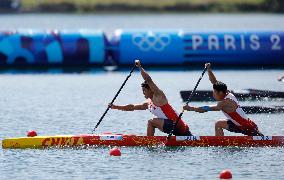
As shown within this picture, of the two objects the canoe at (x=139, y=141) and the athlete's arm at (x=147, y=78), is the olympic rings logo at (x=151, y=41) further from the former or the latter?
the canoe at (x=139, y=141)

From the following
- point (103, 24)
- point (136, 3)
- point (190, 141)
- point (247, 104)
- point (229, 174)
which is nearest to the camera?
point (229, 174)

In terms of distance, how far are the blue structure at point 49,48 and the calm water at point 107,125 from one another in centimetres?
136

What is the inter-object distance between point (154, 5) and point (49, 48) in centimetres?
4788

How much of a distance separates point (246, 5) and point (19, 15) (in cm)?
1980

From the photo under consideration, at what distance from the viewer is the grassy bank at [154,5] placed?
9544 centimetres

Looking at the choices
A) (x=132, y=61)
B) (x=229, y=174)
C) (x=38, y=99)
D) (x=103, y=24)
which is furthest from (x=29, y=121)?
(x=103, y=24)

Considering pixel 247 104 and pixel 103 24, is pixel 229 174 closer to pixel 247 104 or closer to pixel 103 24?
pixel 247 104

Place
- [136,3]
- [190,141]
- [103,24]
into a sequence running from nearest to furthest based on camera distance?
[190,141]
[103,24]
[136,3]

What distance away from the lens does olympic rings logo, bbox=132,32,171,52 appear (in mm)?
51500

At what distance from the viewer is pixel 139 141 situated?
29.2 m

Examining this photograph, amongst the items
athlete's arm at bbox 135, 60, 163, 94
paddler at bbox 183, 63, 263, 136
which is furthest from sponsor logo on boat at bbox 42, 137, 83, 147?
paddler at bbox 183, 63, 263, 136

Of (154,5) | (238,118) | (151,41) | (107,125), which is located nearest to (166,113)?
(238,118)

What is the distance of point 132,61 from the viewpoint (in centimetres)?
5159

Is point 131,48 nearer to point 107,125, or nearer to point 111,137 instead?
point 107,125
